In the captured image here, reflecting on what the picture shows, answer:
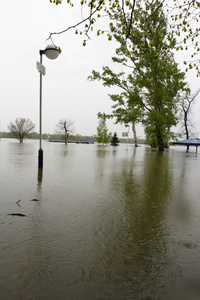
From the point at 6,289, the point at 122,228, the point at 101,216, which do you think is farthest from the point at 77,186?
the point at 6,289

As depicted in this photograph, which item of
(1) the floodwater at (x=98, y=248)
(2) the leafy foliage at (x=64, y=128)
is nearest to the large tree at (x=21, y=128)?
(2) the leafy foliage at (x=64, y=128)

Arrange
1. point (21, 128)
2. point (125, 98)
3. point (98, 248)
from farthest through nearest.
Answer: point (21, 128) → point (125, 98) → point (98, 248)

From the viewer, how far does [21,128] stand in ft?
185

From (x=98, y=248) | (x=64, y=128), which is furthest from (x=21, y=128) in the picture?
(x=98, y=248)

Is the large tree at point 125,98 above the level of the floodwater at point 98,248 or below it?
above

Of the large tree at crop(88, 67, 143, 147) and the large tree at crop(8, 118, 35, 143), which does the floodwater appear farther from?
Result: the large tree at crop(8, 118, 35, 143)

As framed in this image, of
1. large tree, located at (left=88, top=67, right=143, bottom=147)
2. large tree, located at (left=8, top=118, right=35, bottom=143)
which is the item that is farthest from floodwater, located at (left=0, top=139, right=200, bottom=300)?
large tree, located at (left=8, top=118, right=35, bottom=143)

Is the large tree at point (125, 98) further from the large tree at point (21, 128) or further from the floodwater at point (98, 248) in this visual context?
the large tree at point (21, 128)

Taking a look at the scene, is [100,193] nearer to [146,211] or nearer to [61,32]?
[146,211]

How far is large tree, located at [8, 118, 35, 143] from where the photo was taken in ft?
185

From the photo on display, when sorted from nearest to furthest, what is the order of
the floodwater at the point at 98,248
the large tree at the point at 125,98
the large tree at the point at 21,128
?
the floodwater at the point at 98,248 < the large tree at the point at 125,98 < the large tree at the point at 21,128

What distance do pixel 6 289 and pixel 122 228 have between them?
63.4 inches

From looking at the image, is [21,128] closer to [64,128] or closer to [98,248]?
→ [64,128]

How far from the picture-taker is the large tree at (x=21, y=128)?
5647cm
